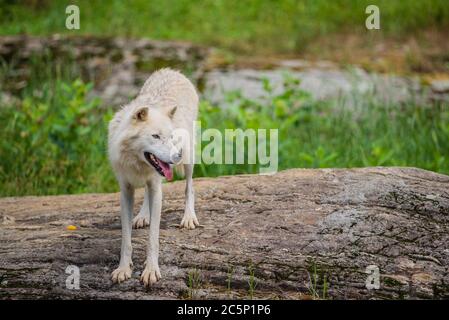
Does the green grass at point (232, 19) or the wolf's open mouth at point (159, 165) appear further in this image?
the green grass at point (232, 19)

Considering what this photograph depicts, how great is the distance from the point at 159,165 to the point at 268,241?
0.99 m

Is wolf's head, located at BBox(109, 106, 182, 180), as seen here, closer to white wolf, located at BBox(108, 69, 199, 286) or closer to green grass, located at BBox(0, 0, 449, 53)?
white wolf, located at BBox(108, 69, 199, 286)

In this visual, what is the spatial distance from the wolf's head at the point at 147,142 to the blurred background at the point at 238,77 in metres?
2.55

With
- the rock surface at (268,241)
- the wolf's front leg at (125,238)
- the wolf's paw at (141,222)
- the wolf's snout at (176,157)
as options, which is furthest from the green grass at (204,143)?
the wolf's snout at (176,157)

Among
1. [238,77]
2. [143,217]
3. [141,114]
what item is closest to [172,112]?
[141,114]

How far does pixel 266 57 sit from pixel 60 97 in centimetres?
551

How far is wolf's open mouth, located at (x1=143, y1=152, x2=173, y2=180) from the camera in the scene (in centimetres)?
455

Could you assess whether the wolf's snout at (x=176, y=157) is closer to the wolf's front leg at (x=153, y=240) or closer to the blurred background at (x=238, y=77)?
the wolf's front leg at (x=153, y=240)

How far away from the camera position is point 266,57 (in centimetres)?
1259

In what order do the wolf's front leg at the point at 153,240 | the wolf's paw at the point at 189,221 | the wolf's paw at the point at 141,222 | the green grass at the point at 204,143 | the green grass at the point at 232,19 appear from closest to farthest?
the wolf's front leg at the point at 153,240
the wolf's paw at the point at 189,221
the wolf's paw at the point at 141,222
the green grass at the point at 204,143
the green grass at the point at 232,19

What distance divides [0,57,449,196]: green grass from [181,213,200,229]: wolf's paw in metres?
1.93

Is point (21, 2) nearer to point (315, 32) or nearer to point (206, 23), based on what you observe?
point (206, 23)

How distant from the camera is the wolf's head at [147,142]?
454 cm

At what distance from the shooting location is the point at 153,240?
15.4 ft
